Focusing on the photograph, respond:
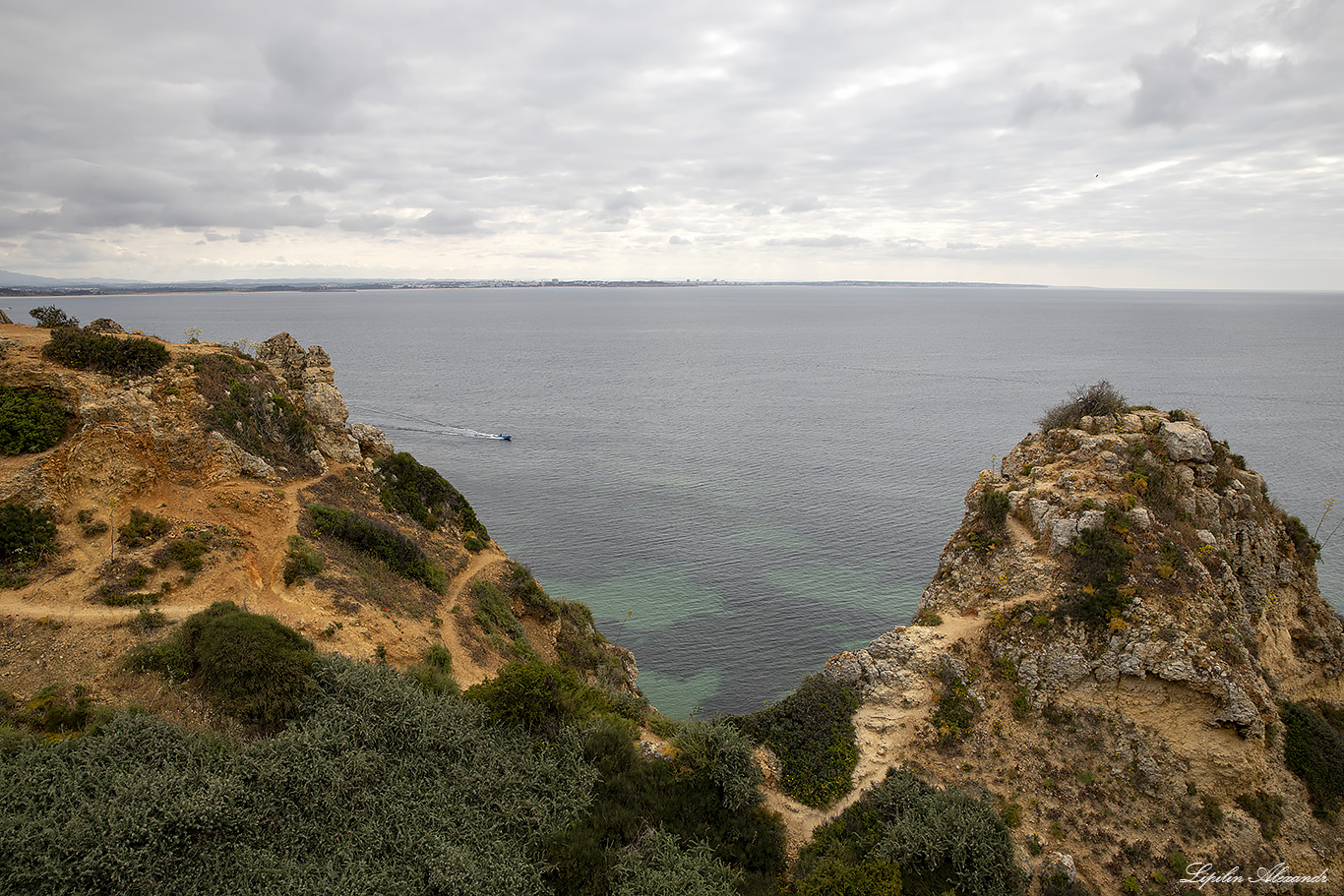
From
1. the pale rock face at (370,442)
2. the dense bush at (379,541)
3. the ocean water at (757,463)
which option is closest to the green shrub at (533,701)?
the dense bush at (379,541)

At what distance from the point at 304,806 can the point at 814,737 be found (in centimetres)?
1500

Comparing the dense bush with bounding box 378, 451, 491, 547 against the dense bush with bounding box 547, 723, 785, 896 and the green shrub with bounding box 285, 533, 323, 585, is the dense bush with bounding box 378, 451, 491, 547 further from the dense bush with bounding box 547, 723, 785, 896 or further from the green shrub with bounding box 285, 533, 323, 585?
the dense bush with bounding box 547, 723, 785, 896

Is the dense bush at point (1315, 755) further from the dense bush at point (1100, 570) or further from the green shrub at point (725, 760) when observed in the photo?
the green shrub at point (725, 760)

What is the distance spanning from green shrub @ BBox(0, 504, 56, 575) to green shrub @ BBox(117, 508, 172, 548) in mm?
2013

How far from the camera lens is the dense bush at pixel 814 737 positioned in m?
21.2

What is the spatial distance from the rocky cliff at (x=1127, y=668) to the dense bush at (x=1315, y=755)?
0.56ft

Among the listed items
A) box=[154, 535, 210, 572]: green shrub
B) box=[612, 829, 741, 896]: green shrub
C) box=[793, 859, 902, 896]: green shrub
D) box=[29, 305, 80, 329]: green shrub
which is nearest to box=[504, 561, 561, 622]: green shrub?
box=[154, 535, 210, 572]: green shrub

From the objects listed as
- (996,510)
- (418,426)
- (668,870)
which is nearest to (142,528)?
(668,870)

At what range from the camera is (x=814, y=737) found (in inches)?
880

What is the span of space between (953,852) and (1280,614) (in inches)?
672

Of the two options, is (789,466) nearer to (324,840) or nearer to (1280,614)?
(1280,614)

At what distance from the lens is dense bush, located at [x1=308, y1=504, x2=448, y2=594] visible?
30.6 meters

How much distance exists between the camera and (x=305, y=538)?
29.0 meters

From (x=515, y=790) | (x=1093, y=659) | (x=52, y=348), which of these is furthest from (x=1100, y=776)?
(x=52, y=348)
